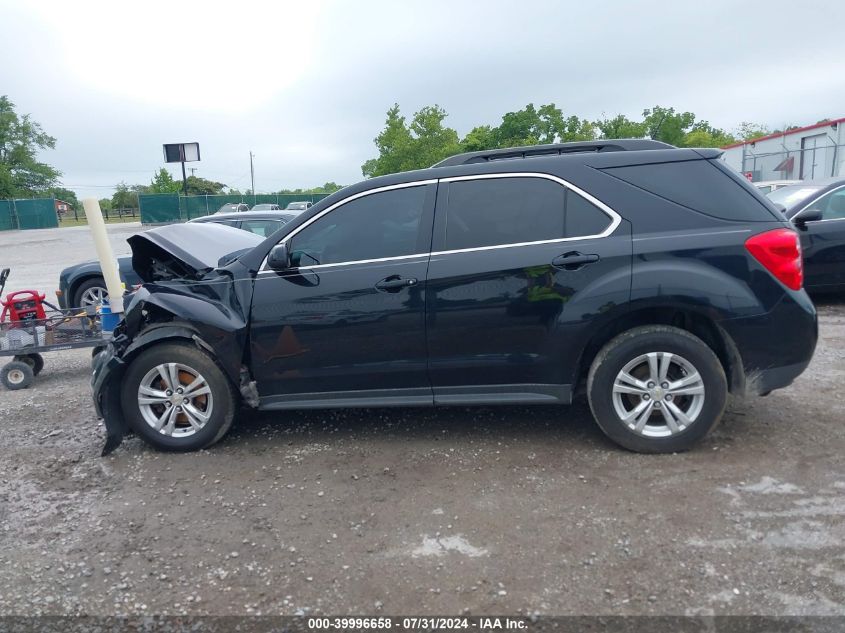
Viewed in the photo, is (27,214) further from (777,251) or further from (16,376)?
(777,251)

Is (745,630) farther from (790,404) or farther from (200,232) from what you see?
(200,232)

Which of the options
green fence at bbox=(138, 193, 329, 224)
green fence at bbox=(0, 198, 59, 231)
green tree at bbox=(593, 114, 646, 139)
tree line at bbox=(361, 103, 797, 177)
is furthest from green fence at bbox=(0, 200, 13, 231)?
green tree at bbox=(593, 114, 646, 139)

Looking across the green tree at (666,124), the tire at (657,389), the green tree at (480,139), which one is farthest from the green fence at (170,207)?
the tire at (657,389)

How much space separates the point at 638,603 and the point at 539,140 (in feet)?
143

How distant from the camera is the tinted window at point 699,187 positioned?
13.1 ft

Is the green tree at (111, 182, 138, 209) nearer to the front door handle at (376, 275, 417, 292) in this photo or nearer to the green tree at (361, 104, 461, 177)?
the green tree at (361, 104, 461, 177)

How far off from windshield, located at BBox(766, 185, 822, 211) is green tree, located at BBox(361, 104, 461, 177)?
30915 millimetres

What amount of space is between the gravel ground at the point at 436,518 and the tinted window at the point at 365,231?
1.31 metres

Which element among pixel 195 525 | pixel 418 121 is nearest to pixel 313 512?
pixel 195 525

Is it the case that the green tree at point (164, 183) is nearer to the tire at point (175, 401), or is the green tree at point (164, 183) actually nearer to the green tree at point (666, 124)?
the green tree at point (666, 124)

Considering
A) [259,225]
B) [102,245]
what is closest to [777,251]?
[102,245]

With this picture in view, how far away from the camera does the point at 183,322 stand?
4473 mm

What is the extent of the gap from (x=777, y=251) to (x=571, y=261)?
121 centimetres

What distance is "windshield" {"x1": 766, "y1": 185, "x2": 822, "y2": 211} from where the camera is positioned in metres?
8.23
